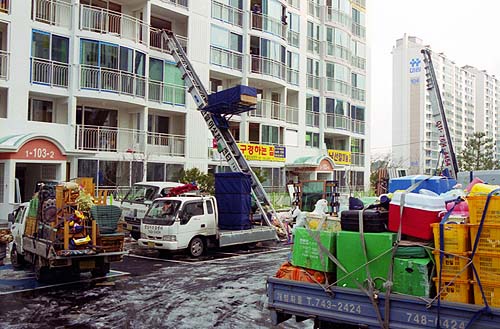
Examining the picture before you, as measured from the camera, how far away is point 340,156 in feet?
135

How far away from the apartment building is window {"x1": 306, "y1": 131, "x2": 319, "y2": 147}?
0.38ft

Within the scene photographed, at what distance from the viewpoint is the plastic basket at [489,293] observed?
14.4 ft

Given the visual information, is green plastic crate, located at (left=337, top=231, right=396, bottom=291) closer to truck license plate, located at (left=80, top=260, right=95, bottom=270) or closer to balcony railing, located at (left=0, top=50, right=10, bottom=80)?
truck license plate, located at (left=80, top=260, right=95, bottom=270)

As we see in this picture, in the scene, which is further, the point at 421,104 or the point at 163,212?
the point at 421,104

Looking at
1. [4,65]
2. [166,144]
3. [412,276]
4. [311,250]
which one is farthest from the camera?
[166,144]

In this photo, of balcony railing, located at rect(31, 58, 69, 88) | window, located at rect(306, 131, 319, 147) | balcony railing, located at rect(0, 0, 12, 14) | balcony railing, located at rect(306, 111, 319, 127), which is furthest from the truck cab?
balcony railing, located at rect(306, 111, 319, 127)

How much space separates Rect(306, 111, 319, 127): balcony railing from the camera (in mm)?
39000

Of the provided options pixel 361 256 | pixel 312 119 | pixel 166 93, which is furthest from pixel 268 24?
pixel 361 256

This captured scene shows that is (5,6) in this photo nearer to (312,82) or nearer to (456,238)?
(456,238)

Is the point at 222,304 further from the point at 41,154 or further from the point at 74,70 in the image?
the point at 74,70

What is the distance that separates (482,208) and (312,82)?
36.2 metres

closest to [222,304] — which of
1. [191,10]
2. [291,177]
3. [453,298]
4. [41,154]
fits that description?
[453,298]

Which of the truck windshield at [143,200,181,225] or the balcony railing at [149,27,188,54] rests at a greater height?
the balcony railing at [149,27,188,54]

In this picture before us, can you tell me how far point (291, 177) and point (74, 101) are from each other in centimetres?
1866
